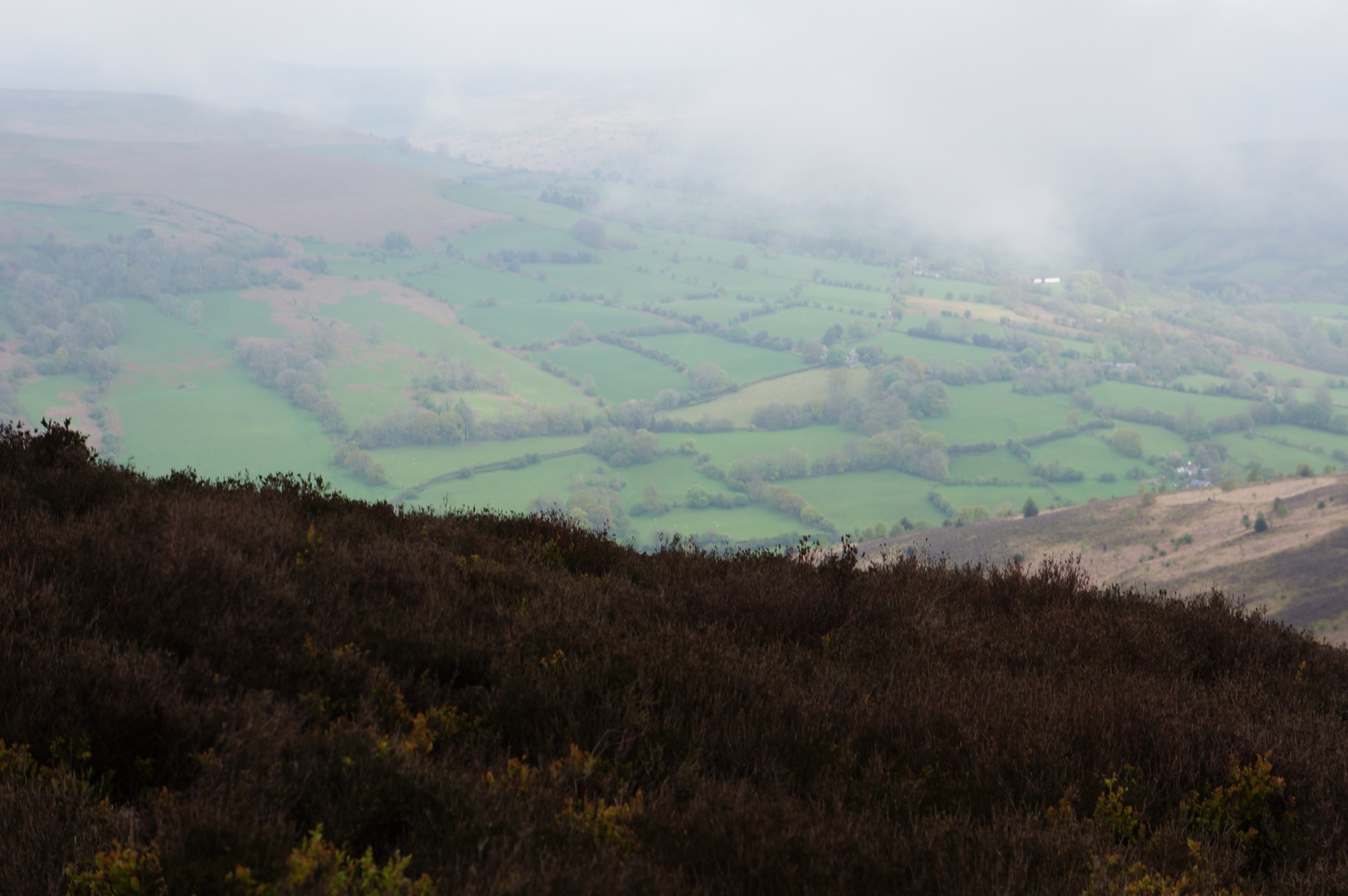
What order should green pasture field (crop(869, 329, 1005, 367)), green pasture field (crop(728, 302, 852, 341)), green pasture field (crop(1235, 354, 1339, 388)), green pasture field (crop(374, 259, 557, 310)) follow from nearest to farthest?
green pasture field (crop(869, 329, 1005, 367)) < green pasture field (crop(1235, 354, 1339, 388)) < green pasture field (crop(728, 302, 852, 341)) < green pasture field (crop(374, 259, 557, 310))

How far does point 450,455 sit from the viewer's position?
9100 centimetres

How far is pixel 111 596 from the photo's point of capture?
→ 3.79 metres

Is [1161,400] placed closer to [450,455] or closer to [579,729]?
[450,455]

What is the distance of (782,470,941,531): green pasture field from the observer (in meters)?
77.8

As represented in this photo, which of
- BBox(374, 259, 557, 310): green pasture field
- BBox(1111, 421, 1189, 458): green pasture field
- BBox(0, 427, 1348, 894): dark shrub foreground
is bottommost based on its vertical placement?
BBox(1111, 421, 1189, 458): green pasture field

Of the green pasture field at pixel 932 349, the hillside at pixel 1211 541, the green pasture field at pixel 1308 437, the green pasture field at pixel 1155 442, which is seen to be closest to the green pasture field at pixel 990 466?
the green pasture field at pixel 1155 442

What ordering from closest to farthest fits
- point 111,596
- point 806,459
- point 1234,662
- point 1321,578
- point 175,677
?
point 175,677 → point 111,596 → point 1234,662 → point 1321,578 → point 806,459

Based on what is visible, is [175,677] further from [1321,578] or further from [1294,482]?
[1294,482]

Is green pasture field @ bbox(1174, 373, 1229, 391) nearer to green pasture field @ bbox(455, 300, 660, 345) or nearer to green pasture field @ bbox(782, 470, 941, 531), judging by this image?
green pasture field @ bbox(782, 470, 941, 531)

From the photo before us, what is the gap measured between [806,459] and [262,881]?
86.5 meters

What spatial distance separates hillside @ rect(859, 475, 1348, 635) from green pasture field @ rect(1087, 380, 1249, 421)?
43.1 meters

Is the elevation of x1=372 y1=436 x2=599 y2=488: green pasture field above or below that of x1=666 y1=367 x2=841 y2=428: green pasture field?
below

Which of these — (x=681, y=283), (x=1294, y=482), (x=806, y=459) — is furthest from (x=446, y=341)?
(x=1294, y=482)

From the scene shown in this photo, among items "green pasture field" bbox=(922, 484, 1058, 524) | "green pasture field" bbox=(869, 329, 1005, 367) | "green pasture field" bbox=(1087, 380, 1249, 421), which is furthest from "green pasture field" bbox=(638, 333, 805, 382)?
"green pasture field" bbox=(1087, 380, 1249, 421)
